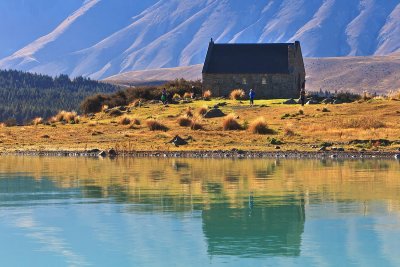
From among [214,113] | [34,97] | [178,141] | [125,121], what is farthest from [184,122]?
[34,97]

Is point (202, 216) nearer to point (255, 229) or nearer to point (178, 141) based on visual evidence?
point (255, 229)

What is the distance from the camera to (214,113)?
207 ft

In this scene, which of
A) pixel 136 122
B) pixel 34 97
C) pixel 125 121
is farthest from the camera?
pixel 34 97

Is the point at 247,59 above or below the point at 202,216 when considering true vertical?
above

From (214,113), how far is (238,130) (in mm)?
6918

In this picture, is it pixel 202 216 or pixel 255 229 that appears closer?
pixel 255 229

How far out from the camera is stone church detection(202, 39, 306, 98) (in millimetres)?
84688

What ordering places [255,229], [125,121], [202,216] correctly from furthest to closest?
1. [125,121]
2. [202,216]
3. [255,229]

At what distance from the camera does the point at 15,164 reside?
1786 inches

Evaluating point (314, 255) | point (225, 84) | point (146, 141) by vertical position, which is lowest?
point (314, 255)

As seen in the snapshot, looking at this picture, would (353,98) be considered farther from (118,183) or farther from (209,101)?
(118,183)

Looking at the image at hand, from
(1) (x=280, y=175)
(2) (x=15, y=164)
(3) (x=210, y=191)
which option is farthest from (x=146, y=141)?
(3) (x=210, y=191)

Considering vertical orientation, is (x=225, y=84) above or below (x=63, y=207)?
above

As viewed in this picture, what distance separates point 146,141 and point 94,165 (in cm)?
1150
